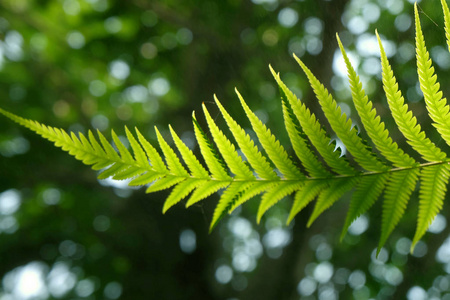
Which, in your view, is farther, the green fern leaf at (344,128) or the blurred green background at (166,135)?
the blurred green background at (166,135)

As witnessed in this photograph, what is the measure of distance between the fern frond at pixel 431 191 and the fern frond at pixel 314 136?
0.09 m

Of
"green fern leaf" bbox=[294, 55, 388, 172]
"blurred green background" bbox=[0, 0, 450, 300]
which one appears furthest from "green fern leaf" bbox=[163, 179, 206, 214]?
"blurred green background" bbox=[0, 0, 450, 300]

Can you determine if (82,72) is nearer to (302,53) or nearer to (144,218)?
(144,218)

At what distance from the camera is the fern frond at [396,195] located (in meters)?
0.49

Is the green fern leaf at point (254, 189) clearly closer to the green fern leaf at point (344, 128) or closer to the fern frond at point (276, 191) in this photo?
the fern frond at point (276, 191)

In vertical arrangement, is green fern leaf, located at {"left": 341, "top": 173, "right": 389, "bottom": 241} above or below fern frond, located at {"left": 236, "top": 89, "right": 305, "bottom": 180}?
below

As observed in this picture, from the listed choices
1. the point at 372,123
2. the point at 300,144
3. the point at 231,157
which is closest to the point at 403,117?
the point at 372,123

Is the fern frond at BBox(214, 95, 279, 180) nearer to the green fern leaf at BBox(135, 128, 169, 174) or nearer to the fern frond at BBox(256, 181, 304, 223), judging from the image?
the fern frond at BBox(256, 181, 304, 223)

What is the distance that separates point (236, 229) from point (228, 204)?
406 centimetres

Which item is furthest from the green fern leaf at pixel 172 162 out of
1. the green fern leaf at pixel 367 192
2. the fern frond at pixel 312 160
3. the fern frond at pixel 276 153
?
the green fern leaf at pixel 367 192

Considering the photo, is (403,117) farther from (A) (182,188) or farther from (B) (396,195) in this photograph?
(A) (182,188)

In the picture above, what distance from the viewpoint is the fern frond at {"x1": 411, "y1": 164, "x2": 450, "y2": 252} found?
18.4 inches

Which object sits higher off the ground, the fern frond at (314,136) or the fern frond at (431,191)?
the fern frond at (314,136)

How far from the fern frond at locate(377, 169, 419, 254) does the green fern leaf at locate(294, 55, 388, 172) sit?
0.03 m
